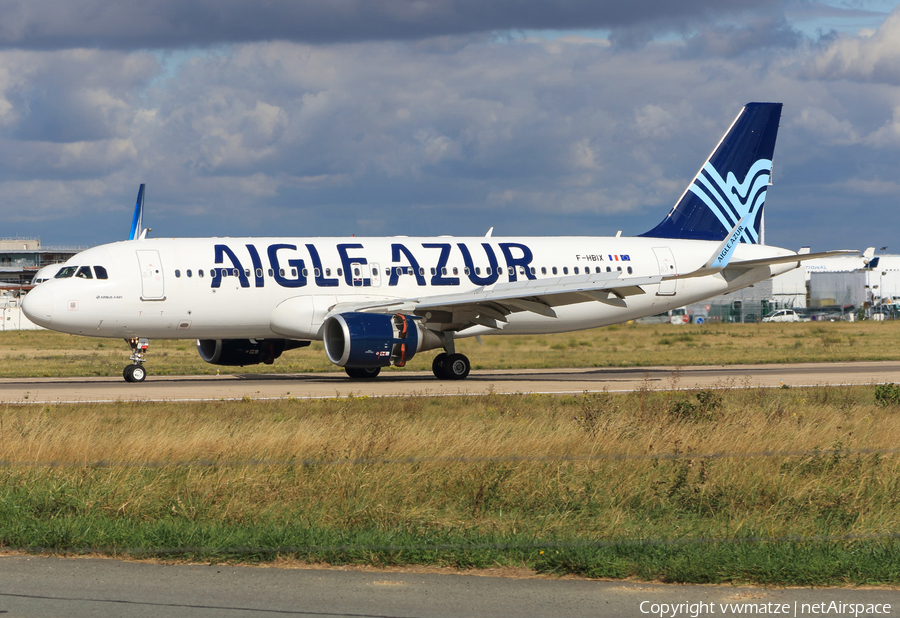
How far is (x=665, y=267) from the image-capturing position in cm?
3231

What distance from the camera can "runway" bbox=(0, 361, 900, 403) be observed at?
23.6 m

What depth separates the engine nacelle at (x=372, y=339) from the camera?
82.7ft

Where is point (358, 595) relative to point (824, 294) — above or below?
below

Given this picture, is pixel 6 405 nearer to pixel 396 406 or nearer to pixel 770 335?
pixel 396 406

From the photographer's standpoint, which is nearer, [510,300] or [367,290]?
[510,300]

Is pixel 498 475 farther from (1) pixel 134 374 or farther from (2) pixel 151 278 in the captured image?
(1) pixel 134 374

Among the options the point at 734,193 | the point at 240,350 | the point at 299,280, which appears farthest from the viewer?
the point at 734,193

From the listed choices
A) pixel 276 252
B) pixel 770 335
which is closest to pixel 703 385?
pixel 276 252

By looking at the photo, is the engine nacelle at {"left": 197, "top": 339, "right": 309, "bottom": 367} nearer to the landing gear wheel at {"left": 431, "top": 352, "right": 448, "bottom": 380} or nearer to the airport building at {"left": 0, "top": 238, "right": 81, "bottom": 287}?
the landing gear wheel at {"left": 431, "top": 352, "right": 448, "bottom": 380}

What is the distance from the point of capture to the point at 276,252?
28141mm

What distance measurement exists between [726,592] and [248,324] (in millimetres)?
21188

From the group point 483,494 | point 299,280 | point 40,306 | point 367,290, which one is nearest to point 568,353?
point 367,290

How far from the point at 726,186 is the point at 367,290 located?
538 inches

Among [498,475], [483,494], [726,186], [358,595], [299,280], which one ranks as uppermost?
[726,186]
